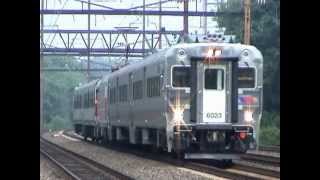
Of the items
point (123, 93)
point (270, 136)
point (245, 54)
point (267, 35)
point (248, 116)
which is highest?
point (267, 35)

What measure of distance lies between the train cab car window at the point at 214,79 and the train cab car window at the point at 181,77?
48 cm

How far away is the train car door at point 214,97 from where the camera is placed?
18.3 m

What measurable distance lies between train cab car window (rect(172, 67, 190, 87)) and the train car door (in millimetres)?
424

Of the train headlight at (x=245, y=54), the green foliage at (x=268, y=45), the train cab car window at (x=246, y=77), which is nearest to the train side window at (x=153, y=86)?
the train cab car window at (x=246, y=77)

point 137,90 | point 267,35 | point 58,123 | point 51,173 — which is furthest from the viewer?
point 58,123

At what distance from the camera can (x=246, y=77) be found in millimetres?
18781

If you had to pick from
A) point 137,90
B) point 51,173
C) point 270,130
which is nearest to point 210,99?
point 51,173

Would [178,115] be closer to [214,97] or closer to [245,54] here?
[214,97]

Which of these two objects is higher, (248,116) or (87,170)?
(248,116)

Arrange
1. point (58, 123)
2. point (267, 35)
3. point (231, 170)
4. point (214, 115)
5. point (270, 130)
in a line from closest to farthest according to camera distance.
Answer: point (214, 115), point (231, 170), point (270, 130), point (267, 35), point (58, 123)

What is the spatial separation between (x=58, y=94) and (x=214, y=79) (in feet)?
212

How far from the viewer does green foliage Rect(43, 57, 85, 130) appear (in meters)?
80.3
